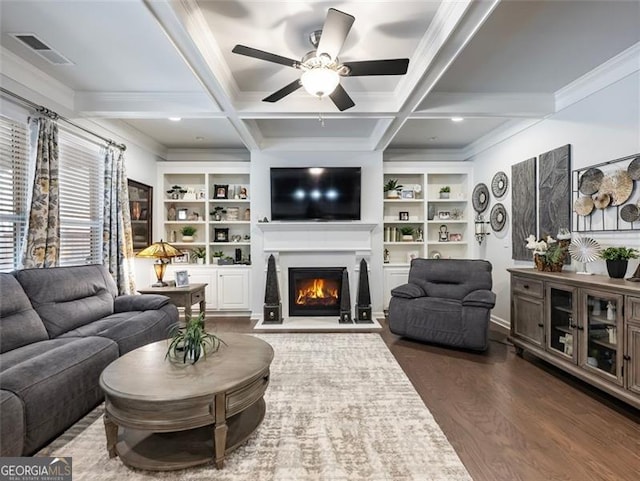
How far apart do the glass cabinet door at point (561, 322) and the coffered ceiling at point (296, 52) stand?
2.04 m

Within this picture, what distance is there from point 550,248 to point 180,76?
4.20 m

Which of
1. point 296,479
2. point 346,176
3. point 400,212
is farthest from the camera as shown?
point 400,212

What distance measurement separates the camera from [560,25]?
248 cm

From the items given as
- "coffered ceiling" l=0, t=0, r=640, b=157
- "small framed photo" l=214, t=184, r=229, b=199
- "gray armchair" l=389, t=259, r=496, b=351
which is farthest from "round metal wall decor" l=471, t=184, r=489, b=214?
"small framed photo" l=214, t=184, r=229, b=199

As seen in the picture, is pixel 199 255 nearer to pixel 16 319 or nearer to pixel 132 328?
pixel 132 328

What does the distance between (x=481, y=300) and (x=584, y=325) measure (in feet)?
3.08

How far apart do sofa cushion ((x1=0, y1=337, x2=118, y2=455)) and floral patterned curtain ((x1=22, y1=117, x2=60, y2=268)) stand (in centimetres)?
98

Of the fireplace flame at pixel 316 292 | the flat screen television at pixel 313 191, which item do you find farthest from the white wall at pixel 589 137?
the fireplace flame at pixel 316 292

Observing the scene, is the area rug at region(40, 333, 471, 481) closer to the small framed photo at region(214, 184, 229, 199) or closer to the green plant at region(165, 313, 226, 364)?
the green plant at region(165, 313, 226, 364)

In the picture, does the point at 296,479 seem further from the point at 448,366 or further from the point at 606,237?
the point at 606,237

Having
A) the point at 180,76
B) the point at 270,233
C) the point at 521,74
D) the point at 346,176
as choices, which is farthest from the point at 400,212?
the point at 180,76

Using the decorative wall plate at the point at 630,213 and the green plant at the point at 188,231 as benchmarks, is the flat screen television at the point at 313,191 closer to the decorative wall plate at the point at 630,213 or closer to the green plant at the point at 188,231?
the green plant at the point at 188,231

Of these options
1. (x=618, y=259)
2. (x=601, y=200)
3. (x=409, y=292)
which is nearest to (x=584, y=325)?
(x=618, y=259)

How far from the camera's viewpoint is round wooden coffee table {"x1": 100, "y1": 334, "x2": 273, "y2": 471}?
169 centimetres
